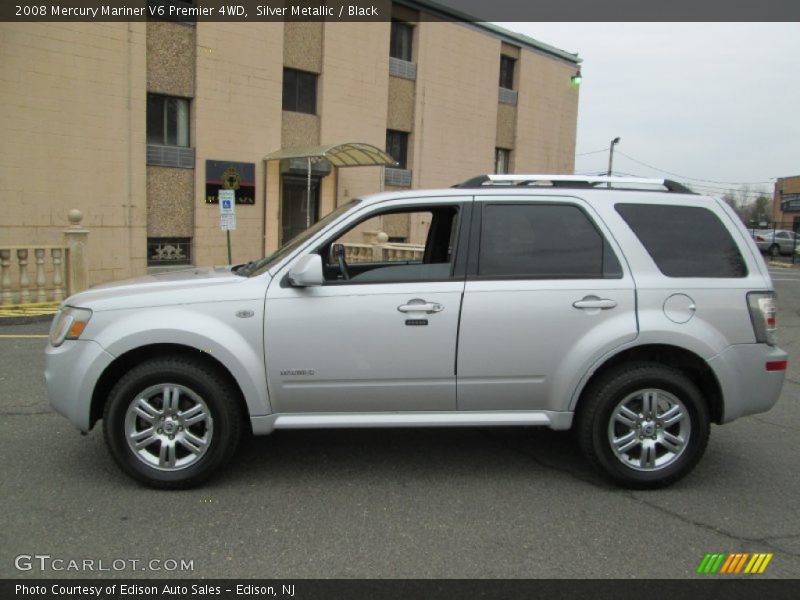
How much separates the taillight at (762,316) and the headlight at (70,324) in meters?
4.11

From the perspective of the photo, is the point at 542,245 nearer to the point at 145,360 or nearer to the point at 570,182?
A: the point at 570,182

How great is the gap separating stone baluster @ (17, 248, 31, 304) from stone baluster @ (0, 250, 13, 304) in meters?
0.17

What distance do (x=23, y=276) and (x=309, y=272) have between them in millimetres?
9591

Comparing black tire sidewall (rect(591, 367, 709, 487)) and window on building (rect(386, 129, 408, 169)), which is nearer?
black tire sidewall (rect(591, 367, 709, 487))

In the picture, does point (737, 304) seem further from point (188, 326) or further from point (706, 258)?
point (188, 326)

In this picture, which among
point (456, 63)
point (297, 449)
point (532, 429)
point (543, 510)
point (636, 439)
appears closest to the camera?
point (543, 510)

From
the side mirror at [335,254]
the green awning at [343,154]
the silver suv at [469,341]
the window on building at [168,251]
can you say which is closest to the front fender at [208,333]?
the silver suv at [469,341]

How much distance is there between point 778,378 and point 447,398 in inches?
83.5

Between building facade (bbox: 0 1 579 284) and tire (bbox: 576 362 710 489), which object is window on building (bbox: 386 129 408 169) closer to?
building facade (bbox: 0 1 579 284)

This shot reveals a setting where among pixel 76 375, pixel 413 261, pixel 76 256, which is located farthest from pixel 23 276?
pixel 413 261

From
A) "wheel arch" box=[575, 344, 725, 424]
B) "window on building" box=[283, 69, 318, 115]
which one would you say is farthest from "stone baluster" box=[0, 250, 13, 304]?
"wheel arch" box=[575, 344, 725, 424]

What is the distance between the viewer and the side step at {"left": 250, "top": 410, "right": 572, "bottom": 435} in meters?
4.17

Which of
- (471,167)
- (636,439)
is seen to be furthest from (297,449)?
(471,167)
